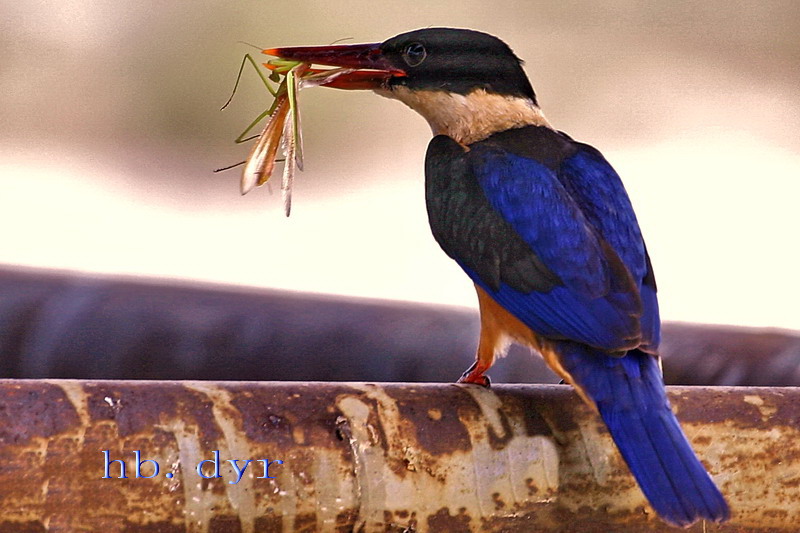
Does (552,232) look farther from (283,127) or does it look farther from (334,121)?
(334,121)

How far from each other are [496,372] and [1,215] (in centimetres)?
214

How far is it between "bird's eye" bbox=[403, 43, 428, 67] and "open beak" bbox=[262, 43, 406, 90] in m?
0.02

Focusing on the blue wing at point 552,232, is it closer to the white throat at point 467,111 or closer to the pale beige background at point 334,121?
the white throat at point 467,111

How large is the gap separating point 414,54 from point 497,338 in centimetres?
49

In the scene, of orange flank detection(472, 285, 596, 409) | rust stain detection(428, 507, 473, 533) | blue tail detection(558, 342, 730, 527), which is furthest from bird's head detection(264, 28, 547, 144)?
rust stain detection(428, 507, 473, 533)

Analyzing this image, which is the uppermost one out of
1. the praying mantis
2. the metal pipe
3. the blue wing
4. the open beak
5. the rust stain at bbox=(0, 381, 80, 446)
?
the open beak

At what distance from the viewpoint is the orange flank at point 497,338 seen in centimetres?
171

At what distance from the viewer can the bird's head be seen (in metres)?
1.95

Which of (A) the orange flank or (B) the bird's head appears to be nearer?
(A) the orange flank

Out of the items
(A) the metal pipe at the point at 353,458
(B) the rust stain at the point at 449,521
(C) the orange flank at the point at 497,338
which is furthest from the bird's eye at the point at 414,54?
(B) the rust stain at the point at 449,521

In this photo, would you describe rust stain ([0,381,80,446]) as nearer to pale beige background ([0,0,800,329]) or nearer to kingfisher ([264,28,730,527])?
kingfisher ([264,28,730,527])

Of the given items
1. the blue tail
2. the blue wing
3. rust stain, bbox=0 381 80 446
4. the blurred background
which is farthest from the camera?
the blurred background

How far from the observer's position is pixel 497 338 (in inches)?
73.2

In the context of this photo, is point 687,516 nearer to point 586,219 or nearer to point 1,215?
point 586,219
